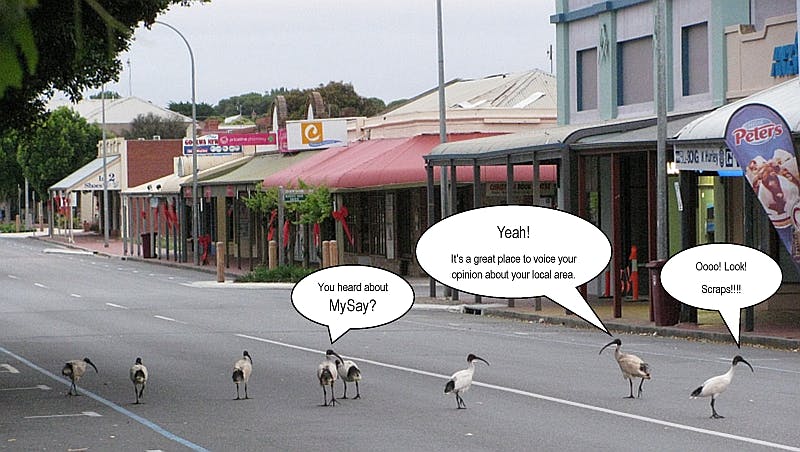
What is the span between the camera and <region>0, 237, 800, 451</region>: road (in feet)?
38.8

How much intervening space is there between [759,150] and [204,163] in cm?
4918

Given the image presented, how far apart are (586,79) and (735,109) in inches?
483

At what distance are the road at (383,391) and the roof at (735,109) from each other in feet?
11.5

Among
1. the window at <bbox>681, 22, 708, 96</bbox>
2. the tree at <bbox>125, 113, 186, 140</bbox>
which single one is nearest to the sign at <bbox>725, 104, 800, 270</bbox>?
the window at <bbox>681, 22, 708, 96</bbox>

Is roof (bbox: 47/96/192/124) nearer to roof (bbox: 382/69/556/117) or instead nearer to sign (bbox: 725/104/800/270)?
roof (bbox: 382/69/556/117)

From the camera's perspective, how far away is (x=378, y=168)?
142 feet

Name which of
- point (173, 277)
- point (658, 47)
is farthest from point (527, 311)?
point (173, 277)

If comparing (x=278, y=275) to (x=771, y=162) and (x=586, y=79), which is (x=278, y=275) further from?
(x=771, y=162)

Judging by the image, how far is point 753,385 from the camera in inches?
607

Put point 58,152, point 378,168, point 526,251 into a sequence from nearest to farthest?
point 526,251
point 378,168
point 58,152

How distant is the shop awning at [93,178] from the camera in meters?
86.1

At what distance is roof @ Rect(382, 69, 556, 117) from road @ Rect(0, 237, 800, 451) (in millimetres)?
Result: 23318

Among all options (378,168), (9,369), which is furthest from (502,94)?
(9,369)

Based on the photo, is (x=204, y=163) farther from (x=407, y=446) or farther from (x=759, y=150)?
(x=407, y=446)
